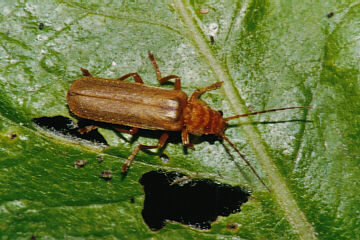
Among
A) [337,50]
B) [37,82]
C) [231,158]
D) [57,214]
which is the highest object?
[337,50]

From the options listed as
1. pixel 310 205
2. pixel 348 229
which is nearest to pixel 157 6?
pixel 310 205

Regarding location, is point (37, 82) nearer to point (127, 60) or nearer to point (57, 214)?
point (127, 60)

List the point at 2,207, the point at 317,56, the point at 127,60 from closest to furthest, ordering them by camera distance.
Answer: the point at 2,207, the point at 317,56, the point at 127,60

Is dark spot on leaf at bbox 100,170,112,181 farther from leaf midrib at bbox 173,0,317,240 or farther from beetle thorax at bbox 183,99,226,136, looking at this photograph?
leaf midrib at bbox 173,0,317,240

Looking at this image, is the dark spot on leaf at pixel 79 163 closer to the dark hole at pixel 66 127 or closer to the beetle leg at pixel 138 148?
the dark hole at pixel 66 127

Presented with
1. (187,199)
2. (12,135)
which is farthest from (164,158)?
(12,135)

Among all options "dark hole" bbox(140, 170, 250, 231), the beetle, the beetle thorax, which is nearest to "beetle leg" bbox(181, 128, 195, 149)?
the beetle

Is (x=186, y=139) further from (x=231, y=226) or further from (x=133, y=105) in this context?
(x=231, y=226)
